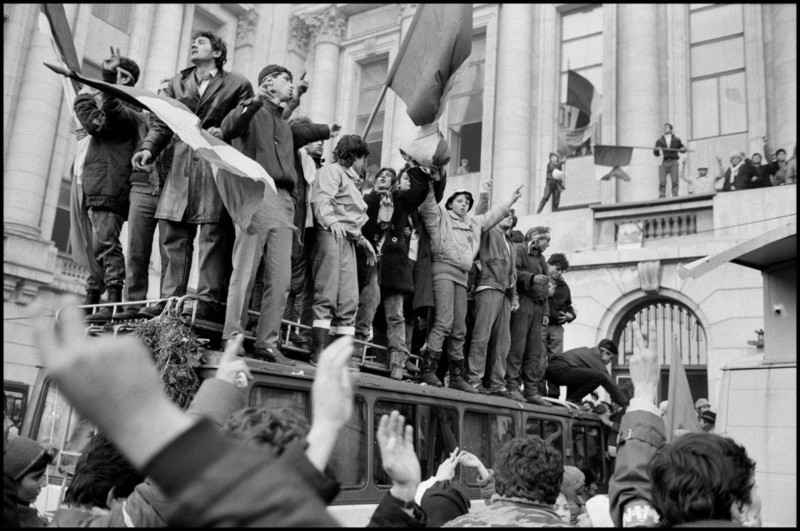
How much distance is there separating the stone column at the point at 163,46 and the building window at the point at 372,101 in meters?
7.11

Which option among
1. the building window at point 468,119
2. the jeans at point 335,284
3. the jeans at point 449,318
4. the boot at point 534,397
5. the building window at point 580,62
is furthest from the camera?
the building window at point 468,119

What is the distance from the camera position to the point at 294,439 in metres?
1.73

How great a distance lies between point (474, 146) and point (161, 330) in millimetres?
21053

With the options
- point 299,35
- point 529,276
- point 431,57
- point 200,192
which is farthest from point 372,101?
point 200,192

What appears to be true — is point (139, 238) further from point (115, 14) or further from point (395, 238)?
point (115, 14)

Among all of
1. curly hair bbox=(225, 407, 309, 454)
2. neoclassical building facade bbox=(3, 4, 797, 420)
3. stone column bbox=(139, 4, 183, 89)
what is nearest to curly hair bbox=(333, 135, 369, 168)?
curly hair bbox=(225, 407, 309, 454)

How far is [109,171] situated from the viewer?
623 cm

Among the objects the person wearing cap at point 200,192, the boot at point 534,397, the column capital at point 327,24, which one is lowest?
the boot at point 534,397

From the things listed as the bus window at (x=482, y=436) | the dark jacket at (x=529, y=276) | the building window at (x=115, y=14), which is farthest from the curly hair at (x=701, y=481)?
the building window at (x=115, y=14)

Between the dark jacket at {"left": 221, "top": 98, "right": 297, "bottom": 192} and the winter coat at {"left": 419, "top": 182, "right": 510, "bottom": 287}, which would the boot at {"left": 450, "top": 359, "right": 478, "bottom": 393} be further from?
the dark jacket at {"left": 221, "top": 98, "right": 297, "bottom": 192}

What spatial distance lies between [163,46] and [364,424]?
21.1 metres

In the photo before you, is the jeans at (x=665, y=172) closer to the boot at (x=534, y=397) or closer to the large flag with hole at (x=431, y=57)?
the boot at (x=534, y=397)

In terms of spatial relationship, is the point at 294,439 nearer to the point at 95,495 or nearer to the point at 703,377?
the point at 95,495

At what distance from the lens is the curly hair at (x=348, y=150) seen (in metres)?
6.59
